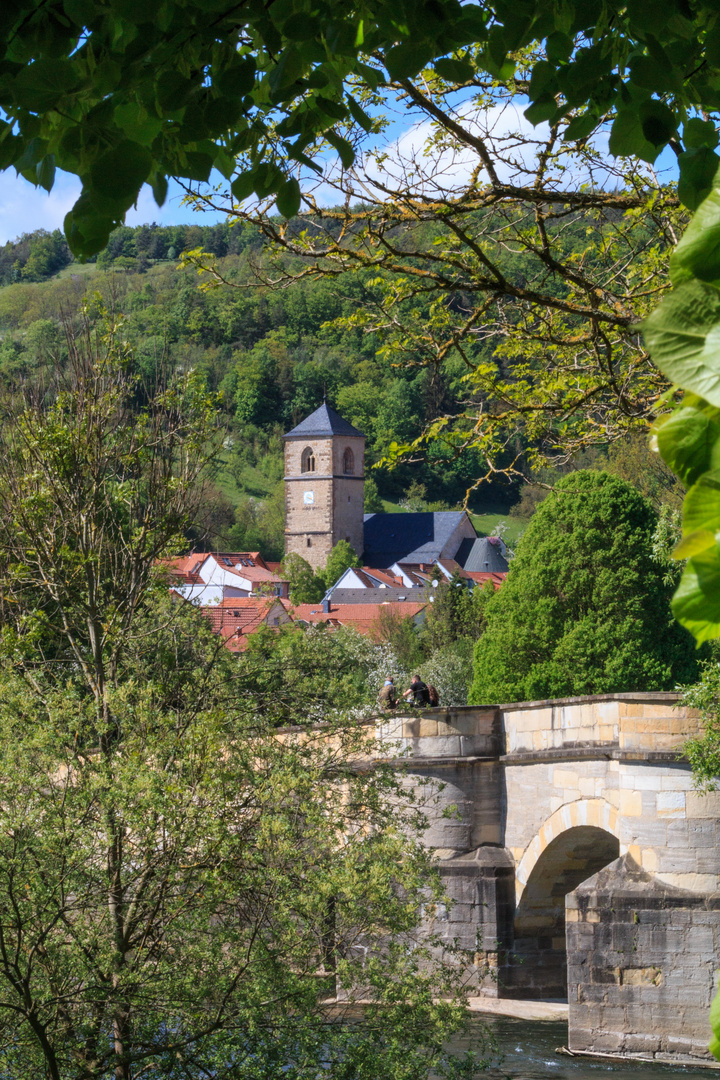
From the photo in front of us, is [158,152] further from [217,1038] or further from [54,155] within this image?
[217,1038]

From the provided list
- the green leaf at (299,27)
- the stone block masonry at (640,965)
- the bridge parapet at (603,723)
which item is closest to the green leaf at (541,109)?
the green leaf at (299,27)

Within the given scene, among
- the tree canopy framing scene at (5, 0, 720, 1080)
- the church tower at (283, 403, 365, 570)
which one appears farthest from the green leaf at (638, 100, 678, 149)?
the church tower at (283, 403, 365, 570)

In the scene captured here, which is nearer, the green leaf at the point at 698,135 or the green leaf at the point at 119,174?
the green leaf at the point at 119,174

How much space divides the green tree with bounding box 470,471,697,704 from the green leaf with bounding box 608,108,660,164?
66.3ft

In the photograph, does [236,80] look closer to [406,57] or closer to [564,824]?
[406,57]

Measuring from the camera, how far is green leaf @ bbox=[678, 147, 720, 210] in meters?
2.71

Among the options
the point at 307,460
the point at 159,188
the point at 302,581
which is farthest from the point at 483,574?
the point at 159,188

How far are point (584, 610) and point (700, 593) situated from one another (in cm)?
2495

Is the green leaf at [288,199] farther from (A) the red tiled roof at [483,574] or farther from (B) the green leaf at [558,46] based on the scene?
(A) the red tiled roof at [483,574]

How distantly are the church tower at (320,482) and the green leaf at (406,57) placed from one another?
8748 cm

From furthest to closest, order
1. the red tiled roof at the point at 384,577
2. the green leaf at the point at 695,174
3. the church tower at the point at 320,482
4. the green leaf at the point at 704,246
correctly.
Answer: the church tower at the point at 320,482 → the red tiled roof at the point at 384,577 → the green leaf at the point at 695,174 → the green leaf at the point at 704,246

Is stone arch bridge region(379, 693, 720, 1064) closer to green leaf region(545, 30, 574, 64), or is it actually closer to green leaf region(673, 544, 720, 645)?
green leaf region(545, 30, 574, 64)

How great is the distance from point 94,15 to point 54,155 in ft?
1.16

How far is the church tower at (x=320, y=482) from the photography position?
9138 cm
